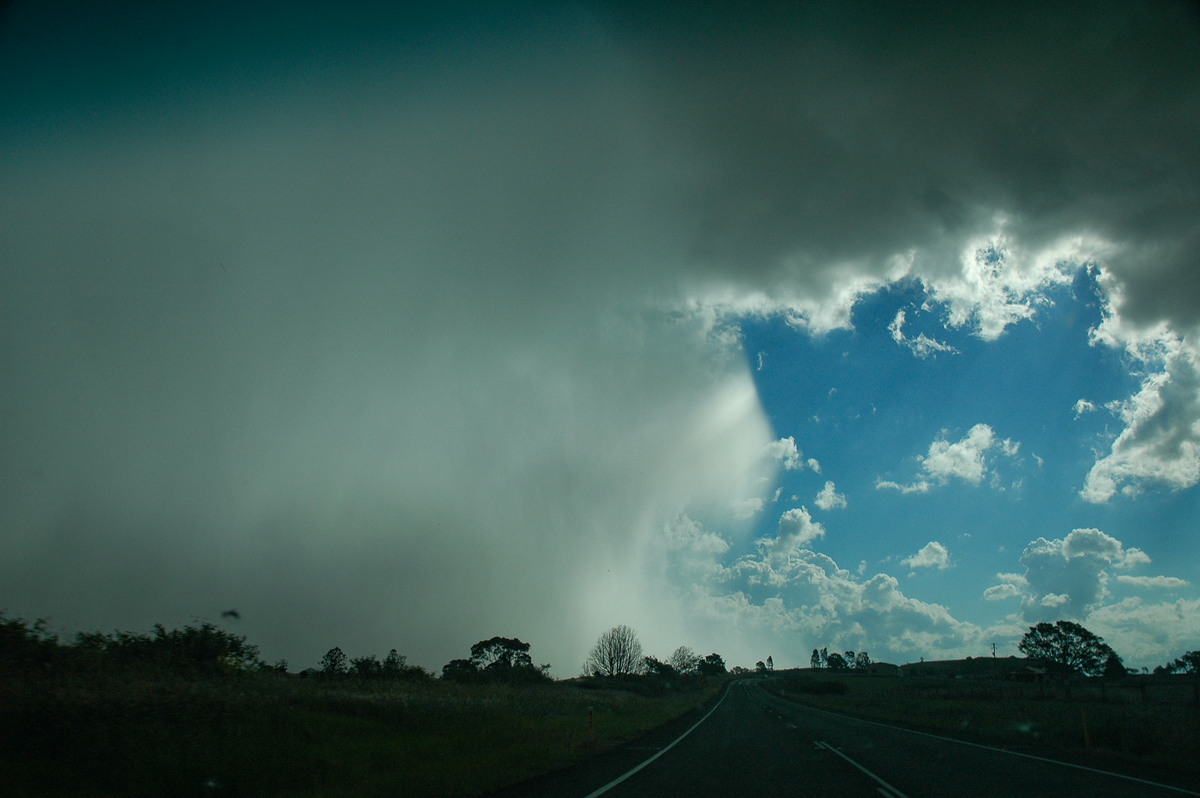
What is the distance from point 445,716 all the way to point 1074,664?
122 m

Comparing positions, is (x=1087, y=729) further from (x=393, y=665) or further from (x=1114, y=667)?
(x=1114, y=667)

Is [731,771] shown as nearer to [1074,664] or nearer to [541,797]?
[541,797]

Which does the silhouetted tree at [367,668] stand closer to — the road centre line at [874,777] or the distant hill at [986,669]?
the road centre line at [874,777]

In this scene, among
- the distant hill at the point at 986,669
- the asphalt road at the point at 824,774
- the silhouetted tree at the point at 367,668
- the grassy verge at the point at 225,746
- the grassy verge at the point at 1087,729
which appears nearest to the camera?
the grassy verge at the point at 225,746

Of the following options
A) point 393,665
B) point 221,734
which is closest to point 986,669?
point 393,665

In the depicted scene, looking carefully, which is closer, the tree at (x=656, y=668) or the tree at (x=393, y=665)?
the tree at (x=393, y=665)

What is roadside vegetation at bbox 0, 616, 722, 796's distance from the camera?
10836mm

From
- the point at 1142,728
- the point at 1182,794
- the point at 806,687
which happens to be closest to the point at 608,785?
the point at 1182,794

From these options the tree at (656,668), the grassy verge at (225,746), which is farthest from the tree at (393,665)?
the tree at (656,668)

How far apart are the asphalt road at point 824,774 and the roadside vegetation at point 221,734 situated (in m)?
1.83

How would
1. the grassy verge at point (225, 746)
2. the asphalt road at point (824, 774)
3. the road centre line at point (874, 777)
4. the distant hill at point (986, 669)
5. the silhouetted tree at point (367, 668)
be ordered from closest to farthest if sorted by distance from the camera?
the grassy verge at point (225, 746)
the road centre line at point (874, 777)
the asphalt road at point (824, 774)
the silhouetted tree at point (367, 668)
the distant hill at point (986, 669)

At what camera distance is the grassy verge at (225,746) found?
10.6 m

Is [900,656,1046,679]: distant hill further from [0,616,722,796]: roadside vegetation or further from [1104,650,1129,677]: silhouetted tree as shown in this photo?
[0,616,722,796]: roadside vegetation

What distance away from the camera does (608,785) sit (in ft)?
40.5
